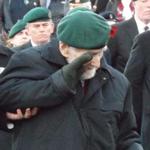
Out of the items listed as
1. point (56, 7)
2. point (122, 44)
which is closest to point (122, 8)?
point (56, 7)

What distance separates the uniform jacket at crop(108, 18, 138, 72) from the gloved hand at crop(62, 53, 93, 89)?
3586mm

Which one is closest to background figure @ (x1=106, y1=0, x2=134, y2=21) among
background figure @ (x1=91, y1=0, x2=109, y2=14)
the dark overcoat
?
background figure @ (x1=91, y1=0, x2=109, y2=14)

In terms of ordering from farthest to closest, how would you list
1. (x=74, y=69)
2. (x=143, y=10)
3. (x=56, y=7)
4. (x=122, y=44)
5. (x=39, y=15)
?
(x=56, y=7) < (x=39, y=15) < (x=122, y=44) < (x=143, y=10) < (x=74, y=69)

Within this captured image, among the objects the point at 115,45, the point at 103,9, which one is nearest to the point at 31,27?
the point at 115,45

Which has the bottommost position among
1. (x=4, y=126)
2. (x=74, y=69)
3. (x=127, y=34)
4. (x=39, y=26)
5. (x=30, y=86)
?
(x=39, y=26)

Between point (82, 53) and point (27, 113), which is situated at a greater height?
point (82, 53)

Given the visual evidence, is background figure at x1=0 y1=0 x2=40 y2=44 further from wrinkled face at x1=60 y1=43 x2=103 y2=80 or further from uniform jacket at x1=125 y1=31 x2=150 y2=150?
wrinkled face at x1=60 y1=43 x2=103 y2=80

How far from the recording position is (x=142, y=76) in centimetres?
563

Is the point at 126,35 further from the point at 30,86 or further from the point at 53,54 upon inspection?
the point at 30,86

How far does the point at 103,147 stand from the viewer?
3.68 meters

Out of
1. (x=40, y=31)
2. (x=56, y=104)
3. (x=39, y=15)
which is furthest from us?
(x=39, y=15)

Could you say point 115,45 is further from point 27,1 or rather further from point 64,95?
point 27,1

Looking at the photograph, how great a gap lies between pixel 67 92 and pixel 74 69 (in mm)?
131

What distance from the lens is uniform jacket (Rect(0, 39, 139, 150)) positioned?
3.58m
